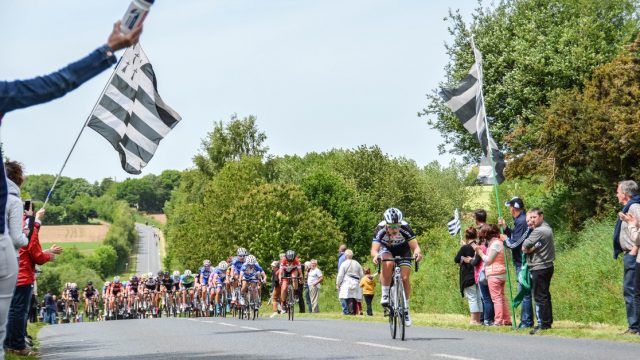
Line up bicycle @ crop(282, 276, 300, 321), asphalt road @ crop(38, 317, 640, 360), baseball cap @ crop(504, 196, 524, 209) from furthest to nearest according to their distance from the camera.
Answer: bicycle @ crop(282, 276, 300, 321), baseball cap @ crop(504, 196, 524, 209), asphalt road @ crop(38, 317, 640, 360)

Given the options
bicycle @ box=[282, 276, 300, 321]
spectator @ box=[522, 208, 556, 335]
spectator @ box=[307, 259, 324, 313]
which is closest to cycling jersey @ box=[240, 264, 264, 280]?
bicycle @ box=[282, 276, 300, 321]

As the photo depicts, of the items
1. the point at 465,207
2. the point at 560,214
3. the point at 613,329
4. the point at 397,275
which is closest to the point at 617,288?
the point at 613,329

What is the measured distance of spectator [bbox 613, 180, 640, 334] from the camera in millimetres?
14500

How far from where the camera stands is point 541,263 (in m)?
16.5

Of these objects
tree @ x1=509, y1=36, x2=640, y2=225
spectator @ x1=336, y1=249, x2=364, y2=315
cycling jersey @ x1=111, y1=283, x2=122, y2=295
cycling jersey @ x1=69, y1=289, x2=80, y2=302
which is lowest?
spectator @ x1=336, y1=249, x2=364, y2=315

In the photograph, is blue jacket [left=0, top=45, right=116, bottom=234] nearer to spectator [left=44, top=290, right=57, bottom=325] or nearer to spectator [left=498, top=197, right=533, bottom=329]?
spectator [left=498, top=197, right=533, bottom=329]

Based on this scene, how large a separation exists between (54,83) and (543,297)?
39.6 ft

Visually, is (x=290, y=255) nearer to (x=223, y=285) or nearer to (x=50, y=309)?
(x=223, y=285)

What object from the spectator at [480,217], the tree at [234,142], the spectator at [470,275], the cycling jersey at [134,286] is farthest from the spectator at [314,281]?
the tree at [234,142]

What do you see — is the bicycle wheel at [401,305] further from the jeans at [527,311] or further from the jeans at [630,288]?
the jeans at [527,311]

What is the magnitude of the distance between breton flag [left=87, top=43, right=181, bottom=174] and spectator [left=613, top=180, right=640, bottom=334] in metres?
7.99

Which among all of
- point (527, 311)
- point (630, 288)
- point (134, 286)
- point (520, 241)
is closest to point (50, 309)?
point (134, 286)

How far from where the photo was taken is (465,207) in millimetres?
126000

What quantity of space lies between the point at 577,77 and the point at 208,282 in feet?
60.5
